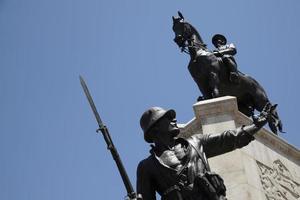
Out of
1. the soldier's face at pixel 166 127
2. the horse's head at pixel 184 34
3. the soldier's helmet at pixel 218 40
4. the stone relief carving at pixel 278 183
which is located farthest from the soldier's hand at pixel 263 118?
the soldier's helmet at pixel 218 40

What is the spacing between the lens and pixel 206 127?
29.6ft

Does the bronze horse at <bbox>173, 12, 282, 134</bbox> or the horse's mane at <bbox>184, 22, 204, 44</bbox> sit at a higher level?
the horse's mane at <bbox>184, 22, 204, 44</bbox>

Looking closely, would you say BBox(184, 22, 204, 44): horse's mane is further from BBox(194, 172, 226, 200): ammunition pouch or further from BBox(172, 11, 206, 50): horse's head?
BBox(194, 172, 226, 200): ammunition pouch

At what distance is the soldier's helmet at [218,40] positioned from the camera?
12.2 metres

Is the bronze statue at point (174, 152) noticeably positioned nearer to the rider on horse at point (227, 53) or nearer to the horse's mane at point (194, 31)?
the rider on horse at point (227, 53)

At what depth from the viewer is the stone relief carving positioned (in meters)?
8.59

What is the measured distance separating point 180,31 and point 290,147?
3664 millimetres

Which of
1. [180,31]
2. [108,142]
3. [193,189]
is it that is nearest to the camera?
[193,189]

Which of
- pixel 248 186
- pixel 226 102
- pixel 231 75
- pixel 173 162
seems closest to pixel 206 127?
pixel 226 102

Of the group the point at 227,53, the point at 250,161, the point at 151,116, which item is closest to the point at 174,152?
the point at 151,116

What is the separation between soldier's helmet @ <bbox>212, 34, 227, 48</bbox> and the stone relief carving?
348 cm

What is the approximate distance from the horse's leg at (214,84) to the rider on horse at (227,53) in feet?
0.83

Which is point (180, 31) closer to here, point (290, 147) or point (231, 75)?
point (231, 75)

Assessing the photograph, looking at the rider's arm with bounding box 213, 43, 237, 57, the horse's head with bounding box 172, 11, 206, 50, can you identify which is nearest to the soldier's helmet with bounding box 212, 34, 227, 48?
the horse's head with bounding box 172, 11, 206, 50
